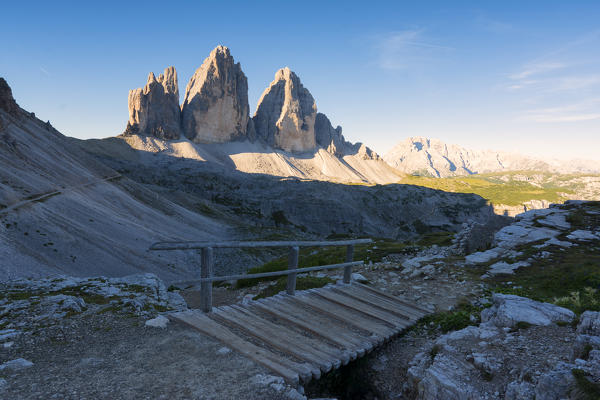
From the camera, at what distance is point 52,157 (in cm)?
5559

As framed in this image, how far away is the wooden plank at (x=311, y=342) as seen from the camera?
6594 mm

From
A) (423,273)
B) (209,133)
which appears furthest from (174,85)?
(423,273)

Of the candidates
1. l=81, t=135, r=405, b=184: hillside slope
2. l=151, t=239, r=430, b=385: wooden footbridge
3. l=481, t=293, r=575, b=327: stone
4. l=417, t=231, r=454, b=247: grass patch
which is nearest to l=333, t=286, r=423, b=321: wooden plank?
l=151, t=239, r=430, b=385: wooden footbridge

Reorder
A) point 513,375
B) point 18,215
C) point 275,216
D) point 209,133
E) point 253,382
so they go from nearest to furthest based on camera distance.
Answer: point 253,382 < point 513,375 < point 18,215 < point 275,216 < point 209,133

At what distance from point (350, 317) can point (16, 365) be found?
7.22m

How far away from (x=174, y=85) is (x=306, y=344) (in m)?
214

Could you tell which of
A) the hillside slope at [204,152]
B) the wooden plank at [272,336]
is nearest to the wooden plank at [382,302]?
the wooden plank at [272,336]

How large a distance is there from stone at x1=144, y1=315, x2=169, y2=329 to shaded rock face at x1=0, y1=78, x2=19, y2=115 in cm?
7564

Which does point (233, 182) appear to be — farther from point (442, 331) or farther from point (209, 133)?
point (442, 331)

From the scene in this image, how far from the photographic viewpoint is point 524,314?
7.53 meters

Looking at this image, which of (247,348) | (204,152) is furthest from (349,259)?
(204,152)

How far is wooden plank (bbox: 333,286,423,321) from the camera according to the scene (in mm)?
9875

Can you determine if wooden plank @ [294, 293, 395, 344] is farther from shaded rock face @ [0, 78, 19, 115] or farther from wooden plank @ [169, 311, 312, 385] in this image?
shaded rock face @ [0, 78, 19, 115]

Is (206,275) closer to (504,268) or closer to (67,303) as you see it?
(67,303)
